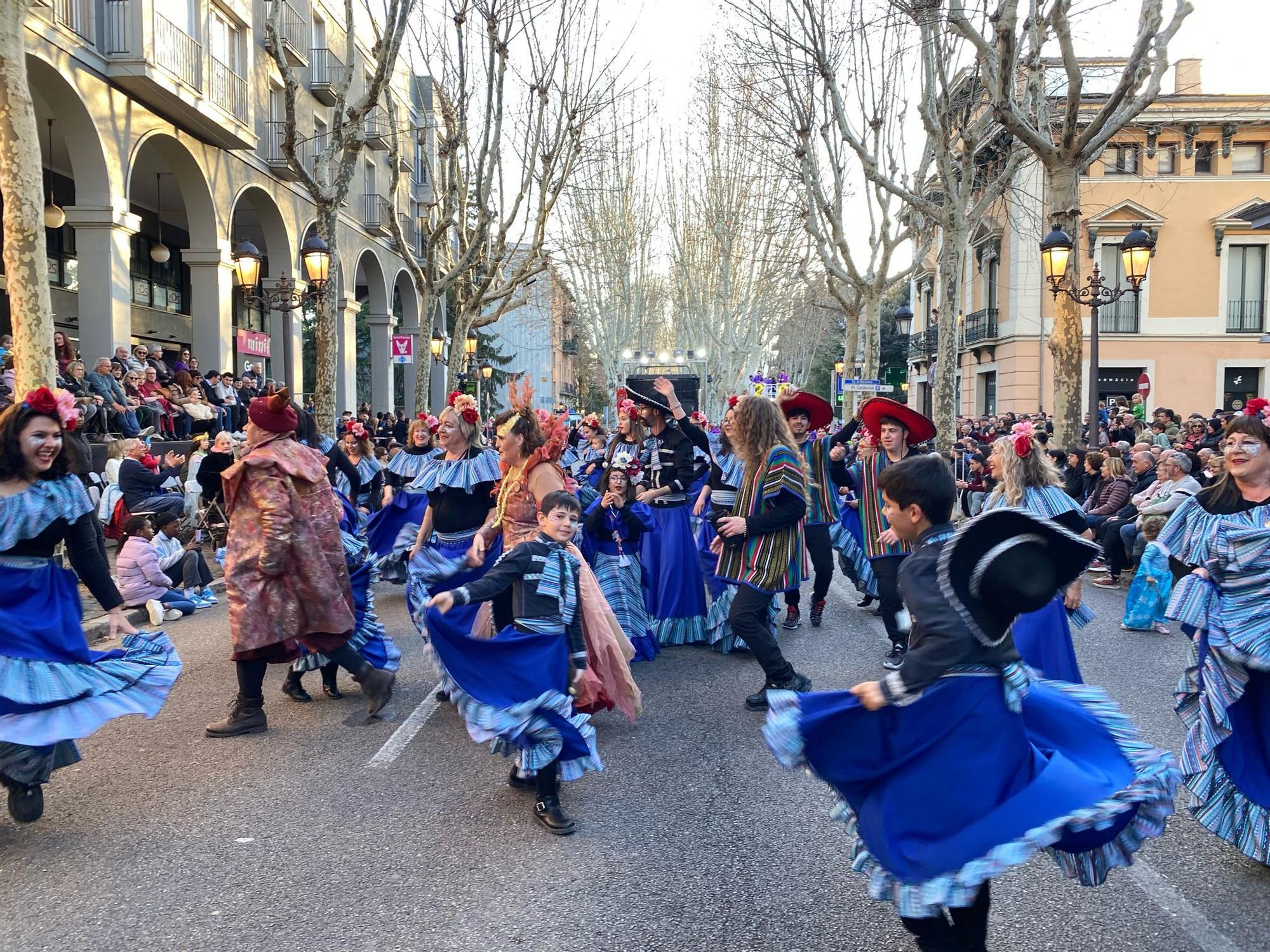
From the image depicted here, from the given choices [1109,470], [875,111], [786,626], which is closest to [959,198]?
[875,111]

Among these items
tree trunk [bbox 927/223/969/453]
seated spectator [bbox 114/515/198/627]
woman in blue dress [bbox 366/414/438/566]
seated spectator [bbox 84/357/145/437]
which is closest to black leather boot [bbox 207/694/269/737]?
woman in blue dress [bbox 366/414/438/566]

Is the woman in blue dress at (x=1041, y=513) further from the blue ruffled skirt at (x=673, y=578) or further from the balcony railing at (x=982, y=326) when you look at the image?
the balcony railing at (x=982, y=326)

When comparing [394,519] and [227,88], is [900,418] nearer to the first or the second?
[394,519]

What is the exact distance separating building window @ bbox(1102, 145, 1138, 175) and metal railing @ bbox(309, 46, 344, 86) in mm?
25234

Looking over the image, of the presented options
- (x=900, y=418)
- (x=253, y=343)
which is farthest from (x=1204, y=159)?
(x=900, y=418)

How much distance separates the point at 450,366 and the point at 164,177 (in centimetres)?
770

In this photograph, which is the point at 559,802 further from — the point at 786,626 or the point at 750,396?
the point at 786,626

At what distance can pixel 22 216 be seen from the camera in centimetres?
1012

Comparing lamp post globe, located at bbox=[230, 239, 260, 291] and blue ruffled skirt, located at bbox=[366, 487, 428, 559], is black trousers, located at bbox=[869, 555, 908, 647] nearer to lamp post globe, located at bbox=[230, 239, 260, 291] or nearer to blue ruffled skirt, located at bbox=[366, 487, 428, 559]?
blue ruffled skirt, located at bbox=[366, 487, 428, 559]

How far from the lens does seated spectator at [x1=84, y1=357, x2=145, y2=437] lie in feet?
47.4

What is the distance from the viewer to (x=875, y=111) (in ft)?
70.2

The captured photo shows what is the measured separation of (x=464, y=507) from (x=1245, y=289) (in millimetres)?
37791

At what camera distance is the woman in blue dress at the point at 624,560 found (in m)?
6.95

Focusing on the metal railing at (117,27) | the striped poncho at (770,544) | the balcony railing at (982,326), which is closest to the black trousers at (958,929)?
the striped poncho at (770,544)
